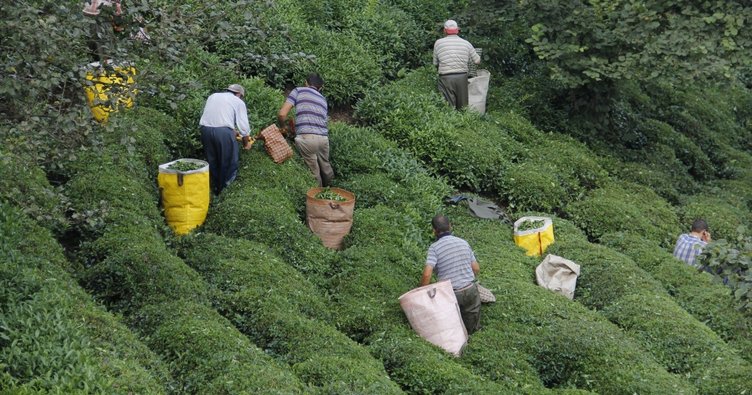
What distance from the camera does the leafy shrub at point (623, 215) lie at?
16609mm

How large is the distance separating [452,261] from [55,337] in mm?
4384

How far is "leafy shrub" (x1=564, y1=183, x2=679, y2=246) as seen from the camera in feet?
54.5

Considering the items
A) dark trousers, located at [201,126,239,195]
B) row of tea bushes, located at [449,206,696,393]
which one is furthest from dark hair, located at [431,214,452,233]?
dark trousers, located at [201,126,239,195]

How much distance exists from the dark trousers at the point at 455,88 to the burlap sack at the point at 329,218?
5332mm

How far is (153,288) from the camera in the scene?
10992 millimetres

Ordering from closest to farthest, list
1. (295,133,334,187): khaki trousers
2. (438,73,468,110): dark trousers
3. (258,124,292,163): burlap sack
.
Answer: (258,124,292,163): burlap sack, (295,133,334,187): khaki trousers, (438,73,468,110): dark trousers

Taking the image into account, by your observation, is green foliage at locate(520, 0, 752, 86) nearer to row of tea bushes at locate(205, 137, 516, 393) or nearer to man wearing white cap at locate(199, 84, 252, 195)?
row of tea bushes at locate(205, 137, 516, 393)

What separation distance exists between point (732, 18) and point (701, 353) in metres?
7.75

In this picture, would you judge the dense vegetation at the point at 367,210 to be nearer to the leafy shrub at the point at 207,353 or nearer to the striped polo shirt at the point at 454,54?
the leafy shrub at the point at 207,353

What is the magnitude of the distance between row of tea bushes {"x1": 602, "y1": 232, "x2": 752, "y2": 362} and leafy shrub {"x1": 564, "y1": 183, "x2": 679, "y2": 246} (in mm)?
414

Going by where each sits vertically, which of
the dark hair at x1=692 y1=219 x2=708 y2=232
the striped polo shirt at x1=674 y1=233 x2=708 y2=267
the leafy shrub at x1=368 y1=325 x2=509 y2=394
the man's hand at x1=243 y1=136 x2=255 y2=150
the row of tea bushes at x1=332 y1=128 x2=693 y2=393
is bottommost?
the striped polo shirt at x1=674 y1=233 x2=708 y2=267

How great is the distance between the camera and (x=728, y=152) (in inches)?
873

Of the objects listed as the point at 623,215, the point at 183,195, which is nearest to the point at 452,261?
the point at 183,195

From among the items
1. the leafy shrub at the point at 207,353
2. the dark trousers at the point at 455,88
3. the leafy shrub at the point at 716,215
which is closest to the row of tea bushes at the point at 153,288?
the leafy shrub at the point at 207,353
